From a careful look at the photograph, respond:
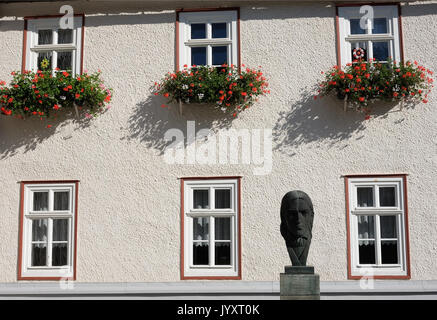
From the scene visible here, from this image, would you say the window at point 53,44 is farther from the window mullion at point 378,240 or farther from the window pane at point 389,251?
the window pane at point 389,251

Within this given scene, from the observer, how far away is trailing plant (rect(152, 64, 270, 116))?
32.0ft

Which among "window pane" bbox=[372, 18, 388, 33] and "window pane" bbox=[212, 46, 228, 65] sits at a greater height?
"window pane" bbox=[372, 18, 388, 33]

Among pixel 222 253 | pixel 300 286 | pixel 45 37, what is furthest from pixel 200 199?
pixel 45 37

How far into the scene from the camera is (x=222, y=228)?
981cm

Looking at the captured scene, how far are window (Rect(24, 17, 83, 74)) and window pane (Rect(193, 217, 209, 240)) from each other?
3.20 meters

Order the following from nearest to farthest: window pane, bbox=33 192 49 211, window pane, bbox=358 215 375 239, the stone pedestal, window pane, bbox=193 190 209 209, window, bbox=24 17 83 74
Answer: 1. the stone pedestal
2. window pane, bbox=358 215 375 239
3. window pane, bbox=193 190 209 209
4. window pane, bbox=33 192 49 211
5. window, bbox=24 17 83 74

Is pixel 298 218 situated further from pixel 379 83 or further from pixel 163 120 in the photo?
pixel 163 120

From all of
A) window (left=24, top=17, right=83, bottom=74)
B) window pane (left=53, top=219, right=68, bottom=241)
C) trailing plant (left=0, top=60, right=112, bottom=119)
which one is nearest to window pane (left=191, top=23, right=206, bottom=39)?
trailing plant (left=0, top=60, right=112, bottom=119)

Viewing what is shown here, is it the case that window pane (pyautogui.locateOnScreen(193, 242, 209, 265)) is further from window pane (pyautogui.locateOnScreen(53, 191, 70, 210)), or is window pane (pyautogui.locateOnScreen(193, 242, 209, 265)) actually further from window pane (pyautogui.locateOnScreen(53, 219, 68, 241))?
window pane (pyautogui.locateOnScreen(53, 191, 70, 210))

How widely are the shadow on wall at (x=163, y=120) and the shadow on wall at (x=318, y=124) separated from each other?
859 millimetres

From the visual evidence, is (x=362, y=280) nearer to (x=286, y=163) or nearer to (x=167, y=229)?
(x=286, y=163)

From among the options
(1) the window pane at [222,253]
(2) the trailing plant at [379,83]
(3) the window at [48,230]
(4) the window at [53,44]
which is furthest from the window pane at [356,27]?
(3) the window at [48,230]

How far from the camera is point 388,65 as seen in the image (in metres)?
9.98

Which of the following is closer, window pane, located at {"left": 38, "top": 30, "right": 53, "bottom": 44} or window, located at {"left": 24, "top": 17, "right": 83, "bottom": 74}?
window, located at {"left": 24, "top": 17, "right": 83, "bottom": 74}
